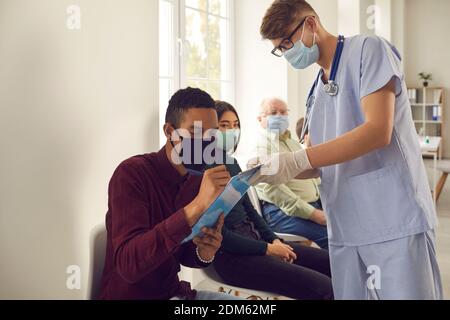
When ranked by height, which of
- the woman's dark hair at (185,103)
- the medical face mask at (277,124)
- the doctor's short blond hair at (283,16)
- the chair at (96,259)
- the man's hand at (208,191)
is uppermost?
the doctor's short blond hair at (283,16)

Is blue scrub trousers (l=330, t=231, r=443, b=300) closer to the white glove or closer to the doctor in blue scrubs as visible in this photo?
the doctor in blue scrubs

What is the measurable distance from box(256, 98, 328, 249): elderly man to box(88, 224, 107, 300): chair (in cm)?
103

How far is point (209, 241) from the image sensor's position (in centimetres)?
135

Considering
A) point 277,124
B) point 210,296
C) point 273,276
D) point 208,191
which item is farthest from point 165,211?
point 277,124

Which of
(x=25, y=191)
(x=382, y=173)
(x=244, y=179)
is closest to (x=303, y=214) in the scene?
(x=382, y=173)

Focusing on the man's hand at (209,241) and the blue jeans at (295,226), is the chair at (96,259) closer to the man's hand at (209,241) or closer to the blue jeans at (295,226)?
the man's hand at (209,241)

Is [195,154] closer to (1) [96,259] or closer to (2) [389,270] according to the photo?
(1) [96,259]

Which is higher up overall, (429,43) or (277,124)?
(429,43)

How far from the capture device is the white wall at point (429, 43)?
692cm

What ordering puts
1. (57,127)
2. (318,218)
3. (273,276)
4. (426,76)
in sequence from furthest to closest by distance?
1. (426,76)
2. (318,218)
3. (273,276)
4. (57,127)

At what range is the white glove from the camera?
4.17 ft

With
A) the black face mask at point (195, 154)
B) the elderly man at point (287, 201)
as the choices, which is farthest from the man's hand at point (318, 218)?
the black face mask at point (195, 154)

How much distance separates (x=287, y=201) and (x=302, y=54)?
35.2 inches

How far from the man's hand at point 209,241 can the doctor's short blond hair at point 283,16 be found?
0.54 metres
